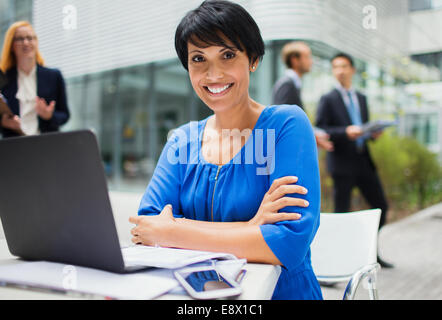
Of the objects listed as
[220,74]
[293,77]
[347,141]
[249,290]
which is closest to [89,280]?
[249,290]

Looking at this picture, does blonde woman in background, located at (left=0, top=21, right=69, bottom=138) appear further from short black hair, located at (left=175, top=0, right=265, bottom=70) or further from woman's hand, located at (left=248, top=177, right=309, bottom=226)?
woman's hand, located at (left=248, top=177, right=309, bottom=226)

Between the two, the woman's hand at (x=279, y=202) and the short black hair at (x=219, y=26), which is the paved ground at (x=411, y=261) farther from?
the short black hair at (x=219, y=26)

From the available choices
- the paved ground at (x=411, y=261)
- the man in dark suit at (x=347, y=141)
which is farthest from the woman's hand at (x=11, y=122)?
the man in dark suit at (x=347, y=141)

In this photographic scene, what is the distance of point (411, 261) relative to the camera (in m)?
4.25

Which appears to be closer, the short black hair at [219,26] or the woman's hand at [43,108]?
the short black hair at [219,26]

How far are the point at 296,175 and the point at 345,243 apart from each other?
2.18ft

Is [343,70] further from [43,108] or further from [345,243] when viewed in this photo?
[43,108]

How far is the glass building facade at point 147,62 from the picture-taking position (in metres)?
3.79

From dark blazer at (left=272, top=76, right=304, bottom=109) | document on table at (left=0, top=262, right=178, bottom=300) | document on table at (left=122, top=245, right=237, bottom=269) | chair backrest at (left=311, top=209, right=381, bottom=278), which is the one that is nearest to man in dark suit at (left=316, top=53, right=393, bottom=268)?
dark blazer at (left=272, top=76, right=304, bottom=109)

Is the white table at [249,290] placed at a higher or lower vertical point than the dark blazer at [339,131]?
lower

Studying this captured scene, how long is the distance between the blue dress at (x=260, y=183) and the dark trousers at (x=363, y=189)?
2.52 meters

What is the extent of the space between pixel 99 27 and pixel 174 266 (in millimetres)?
5296

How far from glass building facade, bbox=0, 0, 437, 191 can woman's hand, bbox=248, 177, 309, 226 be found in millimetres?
422

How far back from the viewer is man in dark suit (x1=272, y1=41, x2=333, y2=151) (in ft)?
9.93
